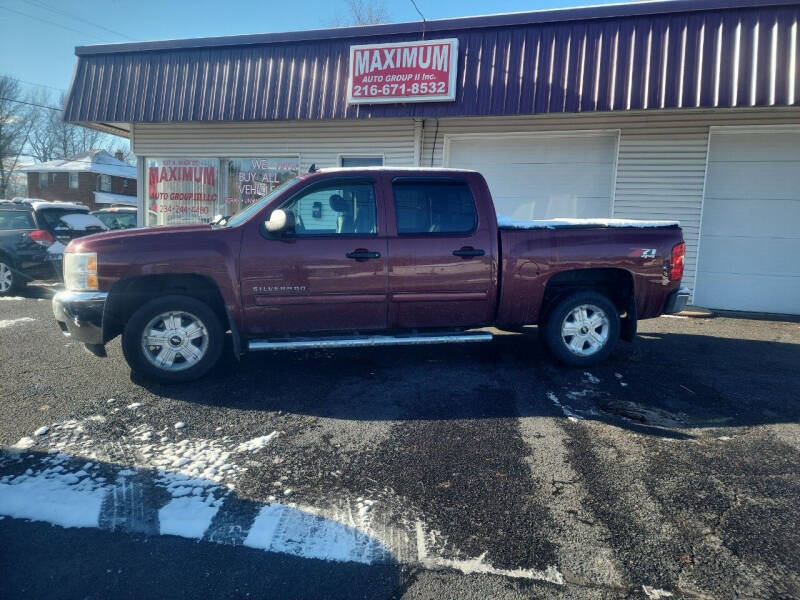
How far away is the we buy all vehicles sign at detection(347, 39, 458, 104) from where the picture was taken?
9594mm

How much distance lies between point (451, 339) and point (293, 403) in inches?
65.6

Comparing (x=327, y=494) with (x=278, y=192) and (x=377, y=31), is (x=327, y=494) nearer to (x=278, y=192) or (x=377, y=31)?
(x=278, y=192)

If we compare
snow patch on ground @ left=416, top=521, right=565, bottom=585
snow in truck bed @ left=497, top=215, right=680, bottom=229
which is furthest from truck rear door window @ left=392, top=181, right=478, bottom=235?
snow patch on ground @ left=416, top=521, right=565, bottom=585

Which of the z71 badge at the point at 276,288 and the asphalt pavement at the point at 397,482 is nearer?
the asphalt pavement at the point at 397,482

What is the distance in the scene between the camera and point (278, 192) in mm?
5230

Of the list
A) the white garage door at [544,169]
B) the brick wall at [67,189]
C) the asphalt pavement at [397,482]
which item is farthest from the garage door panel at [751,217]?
the brick wall at [67,189]

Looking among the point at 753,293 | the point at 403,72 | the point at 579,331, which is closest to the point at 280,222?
the point at 579,331

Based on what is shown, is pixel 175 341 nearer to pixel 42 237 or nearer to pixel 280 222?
pixel 280 222

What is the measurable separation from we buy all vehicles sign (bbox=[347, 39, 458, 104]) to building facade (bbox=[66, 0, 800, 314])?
0.08 ft

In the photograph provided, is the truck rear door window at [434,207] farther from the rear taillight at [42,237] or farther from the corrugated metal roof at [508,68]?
the rear taillight at [42,237]

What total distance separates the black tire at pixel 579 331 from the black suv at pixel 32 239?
9.12 meters

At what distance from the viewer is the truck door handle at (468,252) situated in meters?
5.29

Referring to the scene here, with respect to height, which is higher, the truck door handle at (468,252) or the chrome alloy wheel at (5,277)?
the truck door handle at (468,252)

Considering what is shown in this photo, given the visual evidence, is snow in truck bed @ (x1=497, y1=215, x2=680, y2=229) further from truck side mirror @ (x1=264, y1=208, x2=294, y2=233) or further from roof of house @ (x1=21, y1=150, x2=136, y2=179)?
roof of house @ (x1=21, y1=150, x2=136, y2=179)
